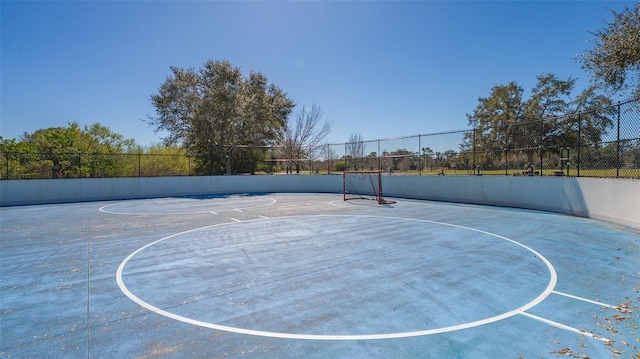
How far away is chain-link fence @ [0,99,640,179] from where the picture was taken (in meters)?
9.52

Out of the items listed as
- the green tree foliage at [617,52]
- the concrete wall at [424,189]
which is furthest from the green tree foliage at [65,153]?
the green tree foliage at [617,52]

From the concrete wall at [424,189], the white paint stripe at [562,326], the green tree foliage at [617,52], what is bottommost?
the white paint stripe at [562,326]

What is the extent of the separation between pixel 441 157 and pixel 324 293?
13910mm

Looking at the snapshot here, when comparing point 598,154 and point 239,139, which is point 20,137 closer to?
point 239,139

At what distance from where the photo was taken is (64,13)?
39.3 ft

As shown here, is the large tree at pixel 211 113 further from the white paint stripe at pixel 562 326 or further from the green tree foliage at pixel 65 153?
the white paint stripe at pixel 562 326

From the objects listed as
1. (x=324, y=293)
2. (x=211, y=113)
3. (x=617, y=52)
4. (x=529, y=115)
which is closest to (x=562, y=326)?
(x=324, y=293)

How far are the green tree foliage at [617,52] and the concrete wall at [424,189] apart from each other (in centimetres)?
440

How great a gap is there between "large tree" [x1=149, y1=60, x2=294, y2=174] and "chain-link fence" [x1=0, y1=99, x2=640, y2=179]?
1.06 metres

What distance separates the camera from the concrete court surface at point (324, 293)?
3039mm

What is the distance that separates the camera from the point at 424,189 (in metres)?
16.3

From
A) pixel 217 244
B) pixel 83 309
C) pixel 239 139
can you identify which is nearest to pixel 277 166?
pixel 239 139

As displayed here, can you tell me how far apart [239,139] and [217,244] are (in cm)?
1892

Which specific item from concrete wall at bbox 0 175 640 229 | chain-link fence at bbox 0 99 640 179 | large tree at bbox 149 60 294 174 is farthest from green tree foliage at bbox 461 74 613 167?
large tree at bbox 149 60 294 174
